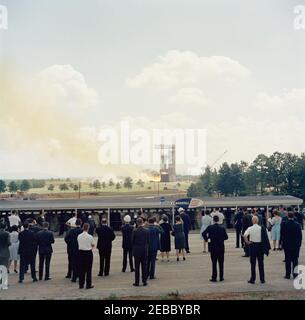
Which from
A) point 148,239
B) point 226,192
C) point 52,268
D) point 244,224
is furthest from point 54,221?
point 226,192

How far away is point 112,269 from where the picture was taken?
→ 47.7 ft

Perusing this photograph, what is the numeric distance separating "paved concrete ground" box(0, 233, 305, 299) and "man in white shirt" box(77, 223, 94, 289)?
0.32 metres

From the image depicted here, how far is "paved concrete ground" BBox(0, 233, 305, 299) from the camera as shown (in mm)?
10891

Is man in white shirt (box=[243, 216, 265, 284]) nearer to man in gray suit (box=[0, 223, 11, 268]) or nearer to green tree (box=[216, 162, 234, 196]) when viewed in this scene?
man in gray suit (box=[0, 223, 11, 268])

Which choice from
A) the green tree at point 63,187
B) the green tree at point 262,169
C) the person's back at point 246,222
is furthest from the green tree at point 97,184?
the person's back at point 246,222

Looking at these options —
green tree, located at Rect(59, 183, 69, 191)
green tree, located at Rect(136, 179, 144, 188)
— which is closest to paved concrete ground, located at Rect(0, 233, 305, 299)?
green tree, located at Rect(59, 183, 69, 191)

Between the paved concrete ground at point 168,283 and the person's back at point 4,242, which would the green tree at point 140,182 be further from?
the person's back at point 4,242

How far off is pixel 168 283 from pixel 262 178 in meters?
64.6

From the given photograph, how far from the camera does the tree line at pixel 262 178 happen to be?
68438mm

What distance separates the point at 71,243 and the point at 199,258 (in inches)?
223

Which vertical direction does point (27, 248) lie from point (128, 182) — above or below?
above

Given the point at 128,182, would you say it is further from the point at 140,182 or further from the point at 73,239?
the point at 73,239

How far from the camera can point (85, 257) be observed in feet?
37.9

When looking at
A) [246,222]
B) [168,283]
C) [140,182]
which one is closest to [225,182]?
[246,222]
